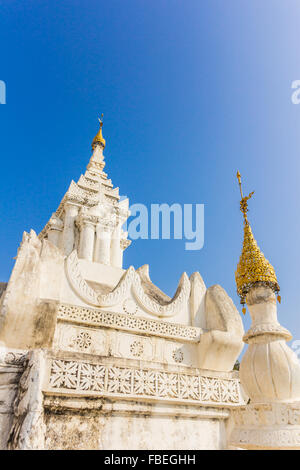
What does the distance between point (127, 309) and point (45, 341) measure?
8.43 ft

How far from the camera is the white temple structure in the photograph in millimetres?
5062

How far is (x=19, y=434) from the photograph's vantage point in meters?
4.39

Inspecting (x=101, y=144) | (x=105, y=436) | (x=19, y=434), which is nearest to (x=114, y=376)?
(x=105, y=436)

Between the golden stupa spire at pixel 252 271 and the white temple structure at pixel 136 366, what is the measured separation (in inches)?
1.1

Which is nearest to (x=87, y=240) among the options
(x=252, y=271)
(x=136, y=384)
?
(x=252, y=271)

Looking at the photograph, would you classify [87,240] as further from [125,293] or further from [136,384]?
[136,384]

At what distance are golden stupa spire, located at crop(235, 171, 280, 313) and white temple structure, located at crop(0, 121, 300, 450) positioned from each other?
27 mm

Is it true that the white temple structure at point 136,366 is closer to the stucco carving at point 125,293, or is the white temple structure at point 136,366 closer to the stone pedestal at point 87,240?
the stucco carving at point 125,293

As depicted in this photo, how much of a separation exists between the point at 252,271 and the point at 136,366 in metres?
2.85

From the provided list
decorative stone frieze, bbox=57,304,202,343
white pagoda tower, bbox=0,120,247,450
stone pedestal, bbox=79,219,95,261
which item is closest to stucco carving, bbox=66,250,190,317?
white pagoda tower, bbox=0,120,247,450

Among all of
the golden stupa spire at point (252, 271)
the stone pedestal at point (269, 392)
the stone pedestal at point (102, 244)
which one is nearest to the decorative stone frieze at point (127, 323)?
the golden stupa spire at point (252, 271)

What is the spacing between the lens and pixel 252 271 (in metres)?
6.75

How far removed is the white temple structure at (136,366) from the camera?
5062mm

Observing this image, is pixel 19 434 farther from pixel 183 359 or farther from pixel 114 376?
pixel 183 359
